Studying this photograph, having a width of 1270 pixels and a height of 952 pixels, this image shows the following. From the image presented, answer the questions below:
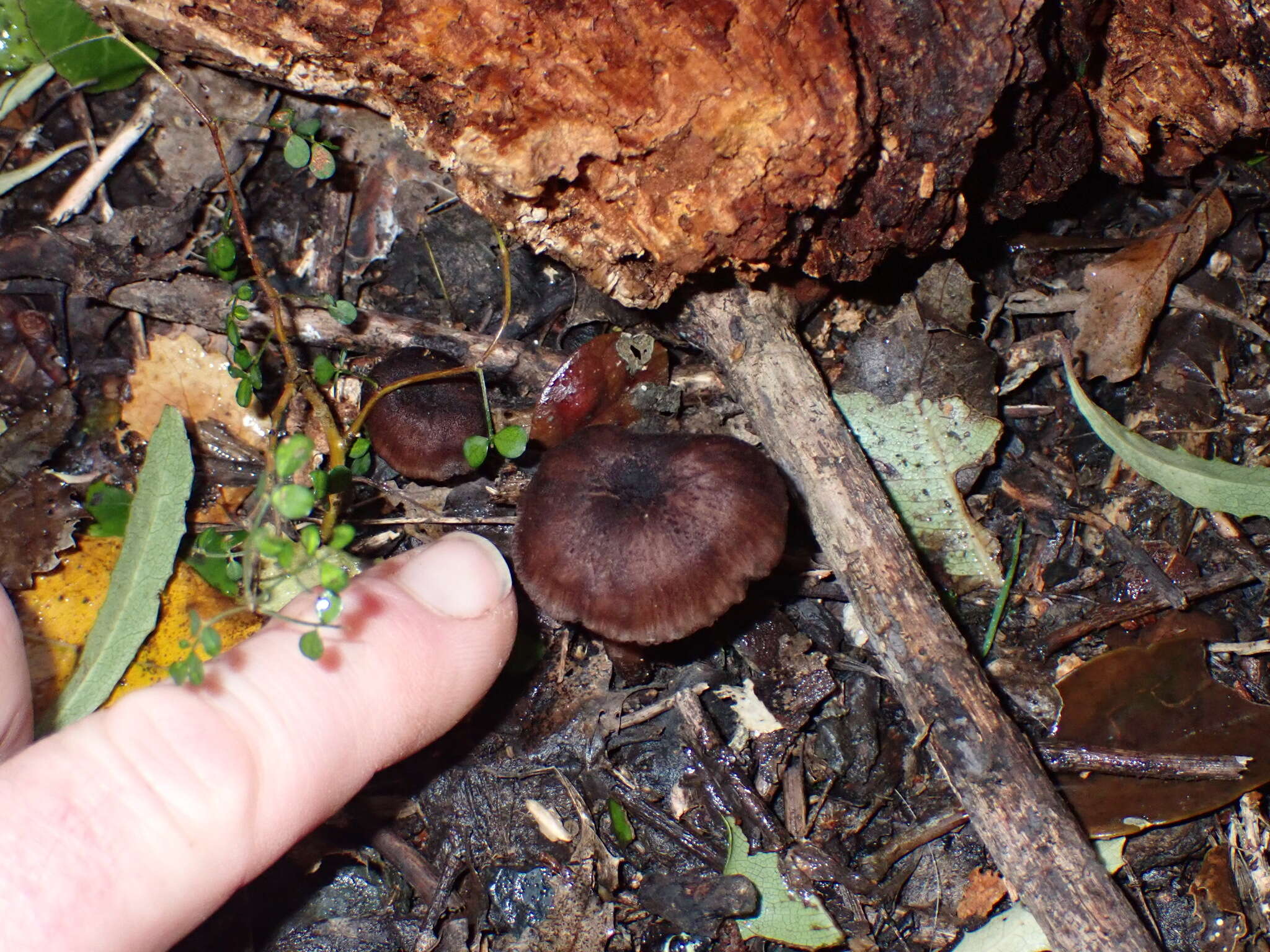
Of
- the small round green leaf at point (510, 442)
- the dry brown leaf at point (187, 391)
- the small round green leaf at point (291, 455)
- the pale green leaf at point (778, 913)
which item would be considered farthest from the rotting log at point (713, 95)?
the pale green leaf at point (778, 913)

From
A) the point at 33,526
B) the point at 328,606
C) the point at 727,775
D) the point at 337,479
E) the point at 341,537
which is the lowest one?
the point at 727,775

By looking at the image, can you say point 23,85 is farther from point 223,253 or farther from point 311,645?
point 311,645

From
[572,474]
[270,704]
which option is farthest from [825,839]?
[270,704]

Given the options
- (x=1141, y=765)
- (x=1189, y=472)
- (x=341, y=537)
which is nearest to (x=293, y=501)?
(x=341, y=537)

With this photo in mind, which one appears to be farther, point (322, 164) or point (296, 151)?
point (322, 164)

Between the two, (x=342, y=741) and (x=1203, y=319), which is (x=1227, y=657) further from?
(x=342, y=741)

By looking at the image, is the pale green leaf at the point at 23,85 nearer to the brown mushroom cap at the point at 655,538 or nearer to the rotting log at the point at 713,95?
the rotting log at the point at 713,95
